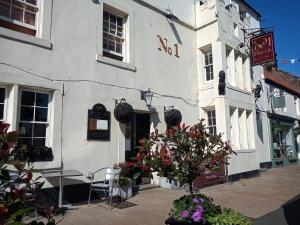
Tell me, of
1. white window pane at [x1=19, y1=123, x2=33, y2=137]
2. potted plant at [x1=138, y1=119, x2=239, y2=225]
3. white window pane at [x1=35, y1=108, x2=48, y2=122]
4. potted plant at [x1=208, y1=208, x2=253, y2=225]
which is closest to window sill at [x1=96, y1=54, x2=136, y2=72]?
white window pane at [x1=35, y1=108, x2=48, y2=122]

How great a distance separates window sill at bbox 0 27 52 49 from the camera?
639cm

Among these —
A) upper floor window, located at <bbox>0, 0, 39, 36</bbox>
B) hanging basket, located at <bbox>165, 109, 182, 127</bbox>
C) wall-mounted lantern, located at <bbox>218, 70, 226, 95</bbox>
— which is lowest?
hanging basket, located at <bbox>165, 109, 182, 127</bbox>

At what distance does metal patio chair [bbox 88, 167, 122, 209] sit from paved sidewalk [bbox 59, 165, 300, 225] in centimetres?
44

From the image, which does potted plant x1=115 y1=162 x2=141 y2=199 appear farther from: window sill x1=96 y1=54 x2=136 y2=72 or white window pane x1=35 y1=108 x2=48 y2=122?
window sill x1=96 y1=54 x2=136 y2=72

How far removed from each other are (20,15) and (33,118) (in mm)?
2694

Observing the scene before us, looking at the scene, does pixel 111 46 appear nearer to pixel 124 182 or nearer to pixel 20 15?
pixel 20 15

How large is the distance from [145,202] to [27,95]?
424 cm

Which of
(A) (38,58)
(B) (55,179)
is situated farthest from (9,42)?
(B) (55,179)

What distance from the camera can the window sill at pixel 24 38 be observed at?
6.39 m

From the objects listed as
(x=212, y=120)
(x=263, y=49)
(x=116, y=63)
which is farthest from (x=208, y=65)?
(x=116, y=63)

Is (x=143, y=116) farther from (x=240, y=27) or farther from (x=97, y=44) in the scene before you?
(x=240, y=27)

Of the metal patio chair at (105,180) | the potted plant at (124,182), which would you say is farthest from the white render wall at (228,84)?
the metal patio chair at (105,180)

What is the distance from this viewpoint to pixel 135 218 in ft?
19.9

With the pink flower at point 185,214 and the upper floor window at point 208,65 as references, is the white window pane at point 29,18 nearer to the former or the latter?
the pink flower at point 185,214
